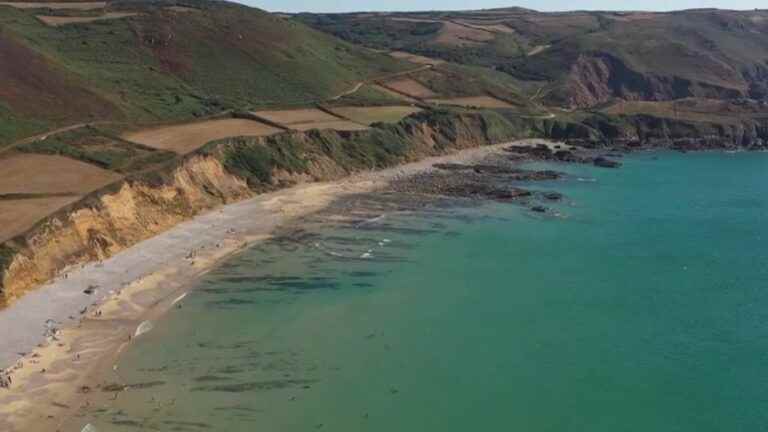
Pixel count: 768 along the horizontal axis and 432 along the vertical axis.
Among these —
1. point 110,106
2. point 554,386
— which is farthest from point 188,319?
point 110,106

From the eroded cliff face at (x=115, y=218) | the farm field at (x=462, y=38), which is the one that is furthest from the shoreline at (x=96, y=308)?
the farm field at (x=462, y=38)

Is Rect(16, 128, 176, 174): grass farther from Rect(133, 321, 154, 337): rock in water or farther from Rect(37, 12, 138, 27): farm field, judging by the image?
Rect(37, 12, 138, 27): farm field

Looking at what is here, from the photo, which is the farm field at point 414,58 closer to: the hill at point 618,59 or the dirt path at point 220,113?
the dirt path at point 220,113

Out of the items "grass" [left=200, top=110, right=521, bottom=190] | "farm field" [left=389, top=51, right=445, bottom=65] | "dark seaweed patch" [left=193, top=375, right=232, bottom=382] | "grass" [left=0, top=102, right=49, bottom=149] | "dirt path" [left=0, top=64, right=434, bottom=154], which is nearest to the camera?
"dark seaweed patch" [left=193, top=375, right=232, bottom=382]

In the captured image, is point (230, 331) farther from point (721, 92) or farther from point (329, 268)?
point (721, 92)

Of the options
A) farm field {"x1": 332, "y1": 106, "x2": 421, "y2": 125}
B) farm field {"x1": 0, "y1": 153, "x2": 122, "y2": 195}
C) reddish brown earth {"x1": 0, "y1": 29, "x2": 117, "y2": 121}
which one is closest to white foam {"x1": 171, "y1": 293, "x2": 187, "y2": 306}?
farm field {"x1": 0, "y1": 153, "x2": 122, "y2": 195}

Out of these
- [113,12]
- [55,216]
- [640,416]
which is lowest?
[640,416]
